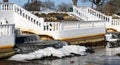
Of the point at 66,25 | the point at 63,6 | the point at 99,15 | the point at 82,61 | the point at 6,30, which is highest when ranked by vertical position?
the point at 6,30

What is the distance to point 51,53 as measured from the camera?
23375 mm

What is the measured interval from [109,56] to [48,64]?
5006 millimetres

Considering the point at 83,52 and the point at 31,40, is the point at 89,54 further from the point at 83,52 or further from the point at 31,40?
the point at 31,40

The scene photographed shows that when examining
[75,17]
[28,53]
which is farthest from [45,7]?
[28,53]

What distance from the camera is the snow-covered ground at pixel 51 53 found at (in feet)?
72.7

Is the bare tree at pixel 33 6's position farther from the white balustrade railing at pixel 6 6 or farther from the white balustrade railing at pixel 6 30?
the white balustrade railing at pixel 6 30

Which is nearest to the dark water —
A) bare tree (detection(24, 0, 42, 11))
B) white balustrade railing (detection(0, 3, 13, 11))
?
white balustrade railing (detection(0, 3, 13, 11))

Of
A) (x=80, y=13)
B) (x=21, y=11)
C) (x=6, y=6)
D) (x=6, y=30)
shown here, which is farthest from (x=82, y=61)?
(x=80, y=13)

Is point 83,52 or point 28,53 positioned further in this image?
point 83,52

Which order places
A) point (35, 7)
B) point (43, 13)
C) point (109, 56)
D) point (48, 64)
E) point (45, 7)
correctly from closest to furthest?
point (48, 64), point (109, 56), point (43, 13), point (35, 7), point (45, 7)

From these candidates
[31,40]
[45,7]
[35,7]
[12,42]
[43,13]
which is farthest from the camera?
[45,7]

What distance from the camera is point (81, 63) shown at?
70.0ft

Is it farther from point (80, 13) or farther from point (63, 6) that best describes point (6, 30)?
point (63, 6)

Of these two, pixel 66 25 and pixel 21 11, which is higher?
pixel 21 11
